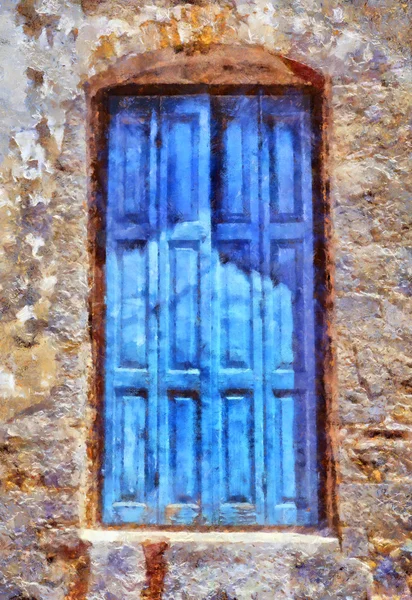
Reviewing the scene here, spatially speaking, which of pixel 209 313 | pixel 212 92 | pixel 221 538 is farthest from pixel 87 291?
pixel 221 538

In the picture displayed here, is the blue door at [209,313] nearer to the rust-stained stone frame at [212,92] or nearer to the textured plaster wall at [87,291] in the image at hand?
the rust-stained stone frame at [212,92]

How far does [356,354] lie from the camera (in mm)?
2262

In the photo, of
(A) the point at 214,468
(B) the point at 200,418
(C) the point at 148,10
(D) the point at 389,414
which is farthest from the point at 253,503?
(C) the point at 148,10

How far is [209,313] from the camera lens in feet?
7.98

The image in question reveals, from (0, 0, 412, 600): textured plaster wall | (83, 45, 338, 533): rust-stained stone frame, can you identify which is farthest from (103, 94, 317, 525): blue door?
(0, 0, 412, 600): textured plaster wall

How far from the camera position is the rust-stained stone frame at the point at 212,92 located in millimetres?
2340

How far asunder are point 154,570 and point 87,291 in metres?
1.27

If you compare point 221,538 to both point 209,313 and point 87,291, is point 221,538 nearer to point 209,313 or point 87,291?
point 209,313

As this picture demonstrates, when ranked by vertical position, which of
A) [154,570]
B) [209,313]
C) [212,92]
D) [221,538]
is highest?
[212,92]

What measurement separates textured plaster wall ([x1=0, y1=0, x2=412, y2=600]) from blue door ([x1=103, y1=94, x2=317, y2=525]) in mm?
173

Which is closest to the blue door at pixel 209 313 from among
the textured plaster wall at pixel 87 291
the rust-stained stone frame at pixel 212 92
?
the rust-stained stone frame at pixel 212 92

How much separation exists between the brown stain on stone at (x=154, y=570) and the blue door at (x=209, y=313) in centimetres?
14

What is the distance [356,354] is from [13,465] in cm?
160

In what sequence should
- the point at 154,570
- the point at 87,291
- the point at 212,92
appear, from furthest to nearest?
the point at 212,92, the point at 87,291, the point at 154,570
